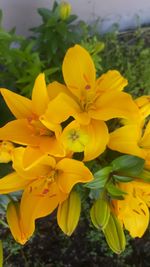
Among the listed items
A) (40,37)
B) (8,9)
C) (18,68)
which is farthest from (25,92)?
(8,9)

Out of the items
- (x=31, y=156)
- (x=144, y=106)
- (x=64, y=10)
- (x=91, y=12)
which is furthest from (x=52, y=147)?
(x=91, y=12)

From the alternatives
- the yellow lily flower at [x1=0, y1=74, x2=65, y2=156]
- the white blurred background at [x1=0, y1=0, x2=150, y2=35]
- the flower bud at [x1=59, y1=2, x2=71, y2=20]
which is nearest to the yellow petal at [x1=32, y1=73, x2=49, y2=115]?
the yellow lily flower at [x1=0, y1=74, x2=65, y2=156]

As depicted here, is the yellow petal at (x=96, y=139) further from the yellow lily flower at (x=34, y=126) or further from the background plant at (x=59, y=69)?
the background plant at (x=59, y=69)

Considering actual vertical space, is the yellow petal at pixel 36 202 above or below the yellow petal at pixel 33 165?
below

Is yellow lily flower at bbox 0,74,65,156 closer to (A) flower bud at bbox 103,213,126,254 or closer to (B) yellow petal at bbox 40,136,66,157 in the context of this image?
(B) yellow petal at bbox 40,136,66,157

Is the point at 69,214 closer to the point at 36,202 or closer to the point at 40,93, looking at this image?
the point at 36,202

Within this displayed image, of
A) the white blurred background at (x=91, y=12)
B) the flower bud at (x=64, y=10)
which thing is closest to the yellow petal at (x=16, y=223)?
the flower bud at (x=64, y=10)
